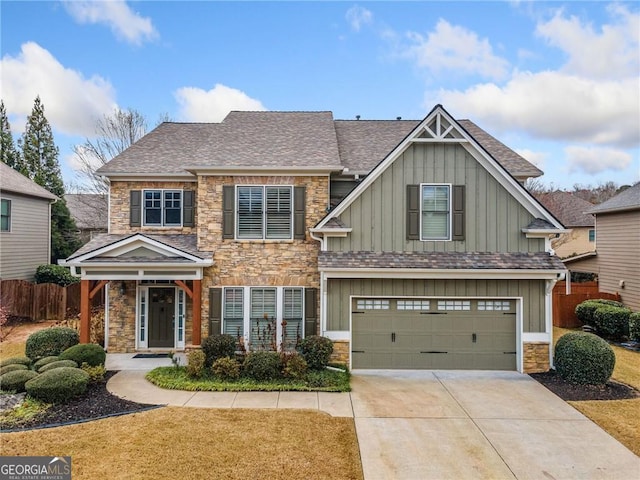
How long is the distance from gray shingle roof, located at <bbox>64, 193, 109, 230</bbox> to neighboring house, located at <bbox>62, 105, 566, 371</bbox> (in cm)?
1974

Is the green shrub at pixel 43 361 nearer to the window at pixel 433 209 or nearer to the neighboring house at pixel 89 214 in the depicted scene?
the window at pixel 433 209

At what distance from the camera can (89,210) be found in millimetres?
34188

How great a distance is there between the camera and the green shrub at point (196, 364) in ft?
33.4

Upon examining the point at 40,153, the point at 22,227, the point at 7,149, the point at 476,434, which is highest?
the point at 7,149

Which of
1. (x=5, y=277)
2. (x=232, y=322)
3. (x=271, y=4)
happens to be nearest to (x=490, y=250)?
(x=232, y=322)

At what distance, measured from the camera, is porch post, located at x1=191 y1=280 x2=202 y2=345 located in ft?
38.4

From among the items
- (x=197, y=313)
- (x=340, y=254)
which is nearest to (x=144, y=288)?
(x=197, y=313)

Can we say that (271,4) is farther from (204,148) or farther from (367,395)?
(367,395)

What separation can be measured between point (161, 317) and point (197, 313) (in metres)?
2.19

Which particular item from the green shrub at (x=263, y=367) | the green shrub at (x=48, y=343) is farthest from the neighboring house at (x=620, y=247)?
the green shrub at (x=48, y=343)

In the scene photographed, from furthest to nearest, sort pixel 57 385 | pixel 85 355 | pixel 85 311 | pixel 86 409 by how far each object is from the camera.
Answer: pixel 85 311, pixel 85 355, pixel 57 385, pixel 86 409

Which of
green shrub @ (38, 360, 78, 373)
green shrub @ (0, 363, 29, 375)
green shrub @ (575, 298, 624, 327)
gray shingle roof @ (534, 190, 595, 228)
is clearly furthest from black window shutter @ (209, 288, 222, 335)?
gray shingle roof @ (534, 190, 595, 228)

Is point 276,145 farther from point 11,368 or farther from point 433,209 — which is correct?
point 11,368

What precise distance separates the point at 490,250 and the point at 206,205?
8654 mm
